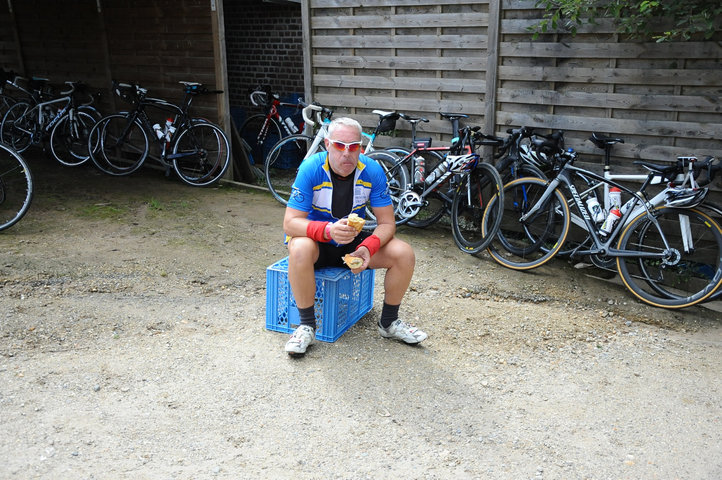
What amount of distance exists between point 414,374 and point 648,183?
2611 mm

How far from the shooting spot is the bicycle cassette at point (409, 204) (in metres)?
6.30

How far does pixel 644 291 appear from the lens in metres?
4.96

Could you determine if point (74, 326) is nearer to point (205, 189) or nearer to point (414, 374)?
point (414, 374)

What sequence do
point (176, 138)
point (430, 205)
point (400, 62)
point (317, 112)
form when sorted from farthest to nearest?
point (176, 138), point (317, 112), point (430, 205), point (400, 62)

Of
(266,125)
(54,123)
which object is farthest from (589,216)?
(54,123)

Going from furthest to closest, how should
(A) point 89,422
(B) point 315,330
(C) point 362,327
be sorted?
(C) point 362,327
(B) point 315,330
(A) point 89,422

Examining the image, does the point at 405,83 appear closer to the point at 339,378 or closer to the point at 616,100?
the point at 616,100

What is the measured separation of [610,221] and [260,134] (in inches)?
243

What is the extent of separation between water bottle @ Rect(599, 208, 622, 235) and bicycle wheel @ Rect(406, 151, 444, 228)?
154 centimetres

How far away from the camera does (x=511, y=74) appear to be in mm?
5910

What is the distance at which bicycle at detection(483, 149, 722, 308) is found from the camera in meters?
4.79

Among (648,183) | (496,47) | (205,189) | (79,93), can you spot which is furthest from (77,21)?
(648,183)

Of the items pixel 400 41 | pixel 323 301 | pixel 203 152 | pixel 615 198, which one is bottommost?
pixel 323 301

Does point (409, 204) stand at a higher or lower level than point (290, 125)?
lower
